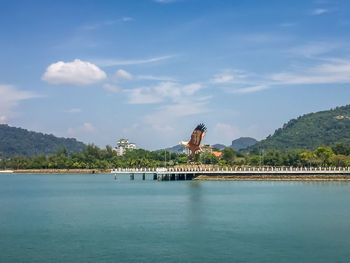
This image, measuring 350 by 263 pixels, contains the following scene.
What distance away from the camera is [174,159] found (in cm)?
12712

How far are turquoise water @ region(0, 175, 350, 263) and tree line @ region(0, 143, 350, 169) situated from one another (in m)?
37.6

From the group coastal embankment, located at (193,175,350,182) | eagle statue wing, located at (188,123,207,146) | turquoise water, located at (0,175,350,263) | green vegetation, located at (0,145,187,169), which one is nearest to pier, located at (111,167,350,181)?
coastal embankment, located at (193,175,350,182)

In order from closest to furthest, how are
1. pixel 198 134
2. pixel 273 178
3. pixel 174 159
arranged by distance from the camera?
pixel 273 178
pixel 198 134
pixel 174 159

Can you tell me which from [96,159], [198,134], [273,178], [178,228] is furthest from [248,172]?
[96,159]

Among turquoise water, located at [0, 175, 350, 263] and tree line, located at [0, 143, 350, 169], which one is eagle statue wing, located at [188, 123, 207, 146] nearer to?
tree line, located at [0, 143, 350, 169]

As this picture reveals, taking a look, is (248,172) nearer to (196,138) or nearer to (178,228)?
(196,138)

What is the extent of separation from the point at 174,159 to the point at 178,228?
305 feet

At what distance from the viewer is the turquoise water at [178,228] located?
1066 inches

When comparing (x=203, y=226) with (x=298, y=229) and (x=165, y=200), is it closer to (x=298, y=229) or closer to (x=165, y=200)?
(x=298, y=229)

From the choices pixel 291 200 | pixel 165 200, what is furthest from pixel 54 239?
pixel 291 200

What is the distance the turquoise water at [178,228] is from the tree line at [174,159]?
37642 millimetres

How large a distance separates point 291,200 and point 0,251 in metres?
30.5

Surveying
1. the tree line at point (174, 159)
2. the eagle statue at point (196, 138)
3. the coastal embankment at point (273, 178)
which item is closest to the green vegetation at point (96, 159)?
the tree line at point (174, 159)

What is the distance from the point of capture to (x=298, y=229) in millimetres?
33812
